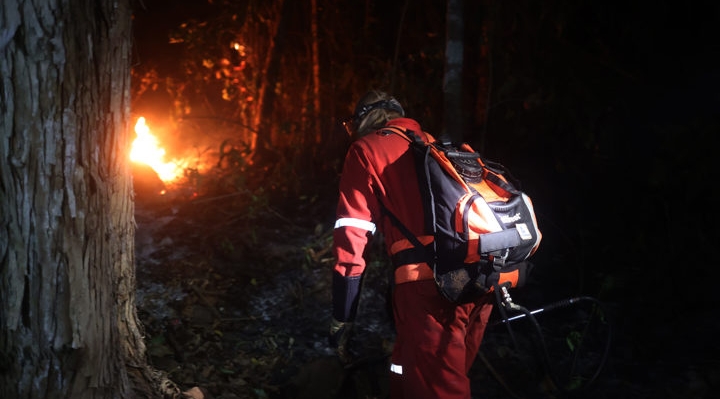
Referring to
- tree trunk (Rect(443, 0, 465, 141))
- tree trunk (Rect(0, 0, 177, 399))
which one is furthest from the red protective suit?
tree trunk (Rect(443, 0, 465, 141))

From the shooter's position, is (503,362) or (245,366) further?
(503,362)

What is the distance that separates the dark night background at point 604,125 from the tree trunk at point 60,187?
164 inches

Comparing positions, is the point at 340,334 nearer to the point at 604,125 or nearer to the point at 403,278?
the point at 403,278

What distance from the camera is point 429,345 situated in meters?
2.67

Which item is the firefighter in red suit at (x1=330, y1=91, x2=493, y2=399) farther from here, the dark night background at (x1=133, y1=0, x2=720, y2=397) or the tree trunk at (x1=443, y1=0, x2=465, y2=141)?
the dark night background at (x1=133, y1=0, x2=720, y2=397)

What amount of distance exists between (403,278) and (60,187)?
1793 mm

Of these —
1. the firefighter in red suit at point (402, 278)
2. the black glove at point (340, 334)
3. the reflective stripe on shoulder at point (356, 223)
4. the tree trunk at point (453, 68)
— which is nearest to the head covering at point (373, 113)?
the firefighter in red suit at point (402, 278)

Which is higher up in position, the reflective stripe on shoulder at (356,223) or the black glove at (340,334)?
the reflective stripe on shoulder at (356,223)

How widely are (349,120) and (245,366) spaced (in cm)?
224

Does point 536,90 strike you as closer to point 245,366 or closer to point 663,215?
point 663,215

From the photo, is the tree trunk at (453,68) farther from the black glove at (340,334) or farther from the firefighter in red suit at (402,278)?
the black glove at (340,334)

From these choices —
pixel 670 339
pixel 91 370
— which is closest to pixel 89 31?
pixel 91 370

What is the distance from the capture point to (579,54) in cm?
610

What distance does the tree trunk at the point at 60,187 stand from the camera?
1949 mm
